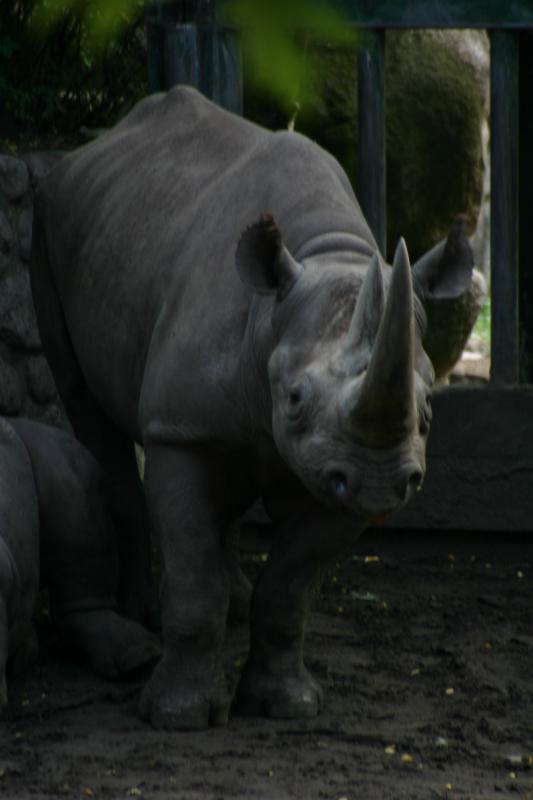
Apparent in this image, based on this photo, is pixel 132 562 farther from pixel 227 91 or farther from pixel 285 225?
pixel 227 91

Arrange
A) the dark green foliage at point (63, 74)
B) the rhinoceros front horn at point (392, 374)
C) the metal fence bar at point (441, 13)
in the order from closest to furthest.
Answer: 1. the rhinoceros front horn at point (392, 374)
2. the metal fence bar at point (441, 13)
3. the dark green foliage at point (63, 74)

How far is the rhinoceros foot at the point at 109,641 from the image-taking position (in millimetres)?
5402

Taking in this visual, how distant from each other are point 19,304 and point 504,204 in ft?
6.30

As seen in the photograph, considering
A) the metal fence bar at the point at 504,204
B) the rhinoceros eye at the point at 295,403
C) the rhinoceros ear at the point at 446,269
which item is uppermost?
the rhinoceros ear at the point at 446,269

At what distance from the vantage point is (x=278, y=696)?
500 centimetres

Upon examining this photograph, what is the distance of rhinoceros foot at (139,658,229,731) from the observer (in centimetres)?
486

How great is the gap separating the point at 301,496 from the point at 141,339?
72 cm

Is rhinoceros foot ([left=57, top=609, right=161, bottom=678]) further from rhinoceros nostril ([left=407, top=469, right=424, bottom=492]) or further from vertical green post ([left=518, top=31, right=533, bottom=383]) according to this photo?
vertical green post ([left=518, top=31, right=533, bottom=383])

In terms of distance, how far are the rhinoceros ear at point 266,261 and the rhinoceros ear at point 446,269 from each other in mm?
315

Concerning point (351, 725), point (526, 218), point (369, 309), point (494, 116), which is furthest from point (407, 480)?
point (526, 218)

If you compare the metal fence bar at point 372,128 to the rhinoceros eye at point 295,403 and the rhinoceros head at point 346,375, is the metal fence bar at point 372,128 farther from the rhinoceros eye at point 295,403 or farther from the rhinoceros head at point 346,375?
the rhinoceros eye at point 295,403

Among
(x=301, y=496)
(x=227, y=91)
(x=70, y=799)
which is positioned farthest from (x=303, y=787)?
(x=227, y=91)

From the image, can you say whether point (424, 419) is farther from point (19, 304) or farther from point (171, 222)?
point (19, 304)

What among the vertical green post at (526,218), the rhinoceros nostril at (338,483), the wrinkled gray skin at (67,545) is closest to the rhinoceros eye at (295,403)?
the rhinoceros nostril at (338,483)
